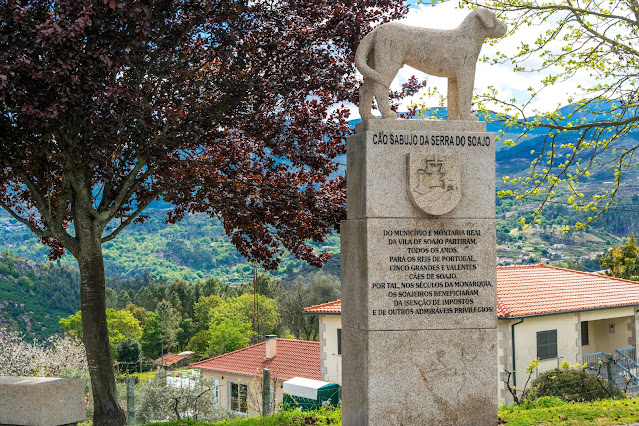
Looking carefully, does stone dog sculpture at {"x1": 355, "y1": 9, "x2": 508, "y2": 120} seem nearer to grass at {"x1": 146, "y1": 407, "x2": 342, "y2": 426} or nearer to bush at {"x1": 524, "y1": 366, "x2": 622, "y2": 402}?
grass at {"x1": 146, "y1": 407, "x2": 342, "y2": 426}

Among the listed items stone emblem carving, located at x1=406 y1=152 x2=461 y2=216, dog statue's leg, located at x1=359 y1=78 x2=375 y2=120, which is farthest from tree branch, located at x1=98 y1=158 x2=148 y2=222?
stone emblem carving, located at x1=406 y1=152 x2=461 y2=216

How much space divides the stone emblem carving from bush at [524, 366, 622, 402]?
22.2 ft

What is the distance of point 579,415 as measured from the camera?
8.19 metres

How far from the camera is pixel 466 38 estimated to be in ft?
24.5

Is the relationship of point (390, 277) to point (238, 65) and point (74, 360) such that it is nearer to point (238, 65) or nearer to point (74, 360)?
point (238, 65)

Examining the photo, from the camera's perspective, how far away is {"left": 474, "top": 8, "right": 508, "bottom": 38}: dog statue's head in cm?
745

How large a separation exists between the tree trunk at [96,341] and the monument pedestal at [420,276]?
450 cm

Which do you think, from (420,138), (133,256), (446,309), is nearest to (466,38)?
(420,138)

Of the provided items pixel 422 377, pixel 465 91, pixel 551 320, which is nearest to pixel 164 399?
pixel 422 377

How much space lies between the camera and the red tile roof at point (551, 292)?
21547 millimetres

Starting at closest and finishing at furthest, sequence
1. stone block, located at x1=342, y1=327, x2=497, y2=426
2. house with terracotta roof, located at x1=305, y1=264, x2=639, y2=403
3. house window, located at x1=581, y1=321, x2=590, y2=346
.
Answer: stone block, located at x1=342, y1=327, x2=497, y2=426, house with terracotta roof, located at x1=305, y1=264, x2=639, y2=403, house window, located at x1=581, y1=321, x2=590, y2=346

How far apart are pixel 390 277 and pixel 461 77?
8.15ft

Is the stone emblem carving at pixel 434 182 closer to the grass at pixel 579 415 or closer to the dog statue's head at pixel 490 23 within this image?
the dog statue's head at pixel 490 23

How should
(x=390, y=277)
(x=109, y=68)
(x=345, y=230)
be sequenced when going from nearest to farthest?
(x=390, y=277), (x=345, y=230), (x=109, y=68)
